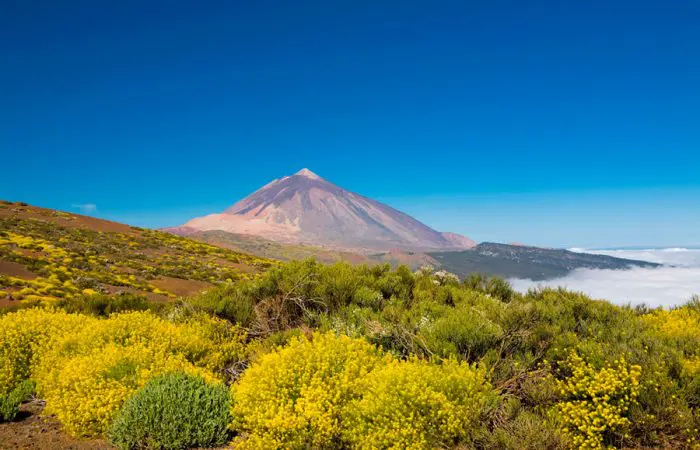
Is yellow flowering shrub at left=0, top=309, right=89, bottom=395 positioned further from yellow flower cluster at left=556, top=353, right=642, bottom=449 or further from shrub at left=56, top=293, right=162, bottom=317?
yellow flower cluster at left=556, top=353, right=642, bottom=449

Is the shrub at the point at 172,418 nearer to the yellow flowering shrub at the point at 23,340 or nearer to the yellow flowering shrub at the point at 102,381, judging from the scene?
the yellow flowering shrub at the point at 102,381

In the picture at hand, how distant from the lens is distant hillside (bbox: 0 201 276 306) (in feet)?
81.6

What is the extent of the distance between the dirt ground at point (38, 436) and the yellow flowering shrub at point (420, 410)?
4.06 m

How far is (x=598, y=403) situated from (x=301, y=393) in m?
3.59

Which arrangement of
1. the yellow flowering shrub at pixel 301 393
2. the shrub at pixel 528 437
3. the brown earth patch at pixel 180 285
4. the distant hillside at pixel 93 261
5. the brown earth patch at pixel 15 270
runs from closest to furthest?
the shrub at pixel 528 437, the yellow flowering shrub at pixel 301 393, the distant hillside at pixel 93 261, the brown earth patch at pixel 15 270, the brown earth patch at pixel 180 285

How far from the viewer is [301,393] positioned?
5633mm

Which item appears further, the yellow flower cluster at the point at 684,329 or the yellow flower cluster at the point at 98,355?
the yellow flower cluster at the point at 98,355

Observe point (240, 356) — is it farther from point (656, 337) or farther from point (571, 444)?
point (656, 337)

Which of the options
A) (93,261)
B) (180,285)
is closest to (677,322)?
(180,285)

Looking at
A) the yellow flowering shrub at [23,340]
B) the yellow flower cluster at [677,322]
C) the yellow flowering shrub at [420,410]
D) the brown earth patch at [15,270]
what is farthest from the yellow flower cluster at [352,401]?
the brown earth patch at [15,270]

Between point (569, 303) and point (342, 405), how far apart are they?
4995 millimetres

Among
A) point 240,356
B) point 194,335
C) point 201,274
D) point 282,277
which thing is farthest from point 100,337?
point 201,274

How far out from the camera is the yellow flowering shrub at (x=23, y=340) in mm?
8984

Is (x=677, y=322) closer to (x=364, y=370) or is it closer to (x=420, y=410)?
(x=420, y=410)
